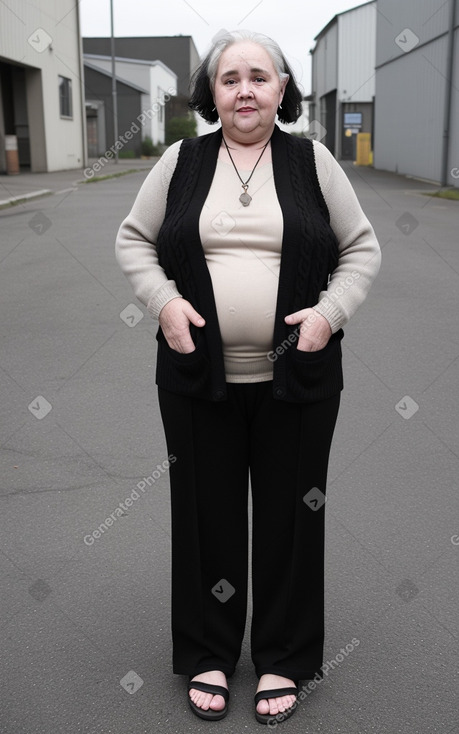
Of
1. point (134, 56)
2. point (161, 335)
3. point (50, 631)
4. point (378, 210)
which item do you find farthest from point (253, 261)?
point (134, 56)

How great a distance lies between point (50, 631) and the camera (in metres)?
3.21

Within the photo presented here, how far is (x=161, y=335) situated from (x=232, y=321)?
26 cm

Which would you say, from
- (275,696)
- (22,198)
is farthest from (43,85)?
(275,696)

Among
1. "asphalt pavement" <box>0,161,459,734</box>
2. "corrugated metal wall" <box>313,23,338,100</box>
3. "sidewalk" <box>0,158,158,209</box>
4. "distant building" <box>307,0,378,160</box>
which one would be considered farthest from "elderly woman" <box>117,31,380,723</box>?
"corrugated metal wall" <box>313,23,338,100</box>

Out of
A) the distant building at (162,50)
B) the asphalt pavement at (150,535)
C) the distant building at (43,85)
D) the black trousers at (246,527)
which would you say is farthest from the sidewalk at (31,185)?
the distant building at (162,50)

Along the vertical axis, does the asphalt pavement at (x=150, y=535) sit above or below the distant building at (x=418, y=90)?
below

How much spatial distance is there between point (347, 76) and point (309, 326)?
4746 centimetres

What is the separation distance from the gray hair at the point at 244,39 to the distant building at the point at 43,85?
2644cm

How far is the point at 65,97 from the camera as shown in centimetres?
3466

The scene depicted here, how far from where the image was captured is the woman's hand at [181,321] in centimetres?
254

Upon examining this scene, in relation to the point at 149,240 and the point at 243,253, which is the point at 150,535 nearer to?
the point at 149,240

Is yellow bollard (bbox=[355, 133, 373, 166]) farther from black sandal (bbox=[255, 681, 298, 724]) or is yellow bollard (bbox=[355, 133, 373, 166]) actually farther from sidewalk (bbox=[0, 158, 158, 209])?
black sandal (bbox=[255, 681, 298, 724])

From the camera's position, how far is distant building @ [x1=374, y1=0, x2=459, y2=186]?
966 inches

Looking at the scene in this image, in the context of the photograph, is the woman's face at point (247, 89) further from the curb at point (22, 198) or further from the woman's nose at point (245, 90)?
the curb at point (22, 198)
